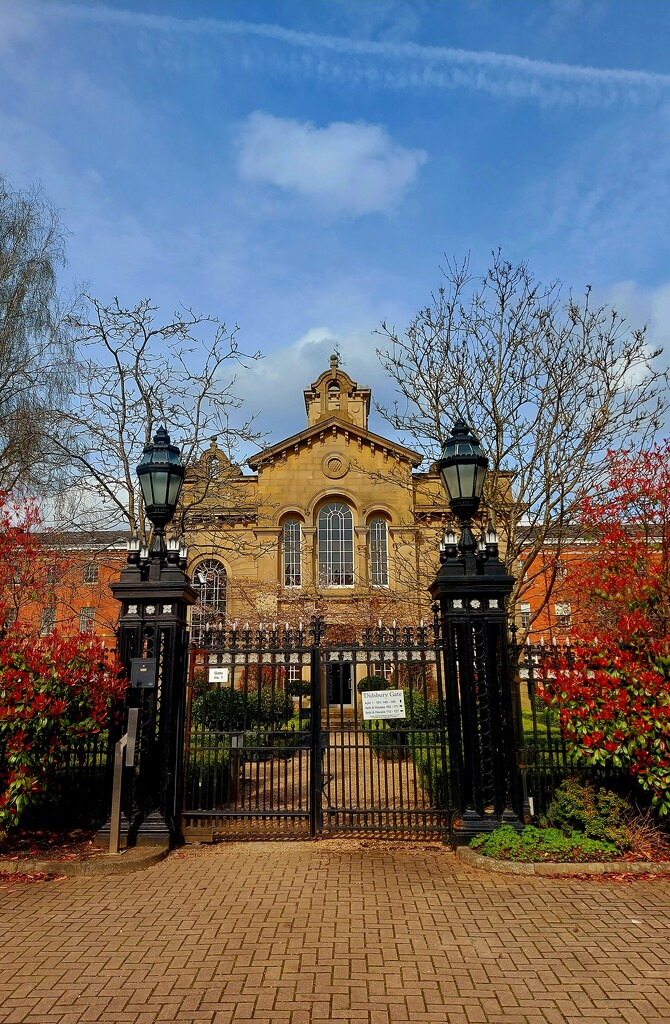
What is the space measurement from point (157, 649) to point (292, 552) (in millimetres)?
20612

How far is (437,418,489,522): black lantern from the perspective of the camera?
820cm

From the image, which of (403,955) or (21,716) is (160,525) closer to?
(21,716)

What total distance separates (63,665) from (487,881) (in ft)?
15.9

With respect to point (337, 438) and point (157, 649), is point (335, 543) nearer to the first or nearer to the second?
point (337, 438)

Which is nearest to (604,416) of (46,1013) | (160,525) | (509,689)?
(509,689)

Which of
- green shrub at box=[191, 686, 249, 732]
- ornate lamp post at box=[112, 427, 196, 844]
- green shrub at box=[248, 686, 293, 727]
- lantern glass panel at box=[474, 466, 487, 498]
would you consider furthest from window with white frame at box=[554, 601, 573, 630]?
ornate lamp post at box=[112, 427, 196, 844]

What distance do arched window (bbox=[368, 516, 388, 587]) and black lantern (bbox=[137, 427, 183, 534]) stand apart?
18.8 meters

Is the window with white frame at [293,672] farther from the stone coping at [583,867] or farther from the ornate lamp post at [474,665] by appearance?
the stone coping at [583,867]

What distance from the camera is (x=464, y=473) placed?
27.0ft

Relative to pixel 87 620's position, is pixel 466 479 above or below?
above

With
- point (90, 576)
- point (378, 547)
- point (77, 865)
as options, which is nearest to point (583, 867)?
point (77, 865)

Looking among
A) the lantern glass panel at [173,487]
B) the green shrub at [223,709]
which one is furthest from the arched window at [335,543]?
the lantern glass panel at [173,487]

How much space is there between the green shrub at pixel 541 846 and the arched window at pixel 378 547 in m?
19.6

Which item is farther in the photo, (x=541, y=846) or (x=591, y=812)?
(x=591, y=812)
